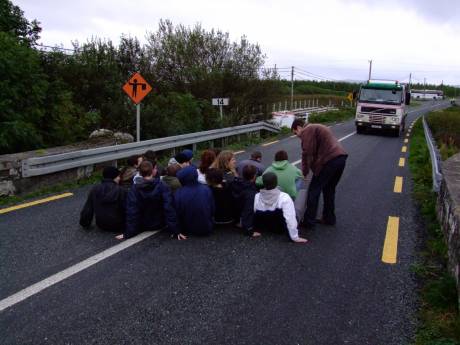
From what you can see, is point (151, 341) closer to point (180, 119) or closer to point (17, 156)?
point (17, 156)

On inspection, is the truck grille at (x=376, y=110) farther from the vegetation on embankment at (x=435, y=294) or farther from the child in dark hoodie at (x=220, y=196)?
the child in dark hoodie at (x=220, y=196)

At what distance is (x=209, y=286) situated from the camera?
4.11m

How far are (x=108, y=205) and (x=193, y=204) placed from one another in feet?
3.74

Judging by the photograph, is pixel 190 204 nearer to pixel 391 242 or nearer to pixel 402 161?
pixel 391 242

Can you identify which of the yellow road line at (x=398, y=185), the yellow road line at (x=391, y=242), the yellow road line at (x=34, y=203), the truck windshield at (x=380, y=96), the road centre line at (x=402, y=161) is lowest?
the road centre line at (x=402, y=161)

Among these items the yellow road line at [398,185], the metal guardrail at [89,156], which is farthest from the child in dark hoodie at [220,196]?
the yellow road line at [398,185]

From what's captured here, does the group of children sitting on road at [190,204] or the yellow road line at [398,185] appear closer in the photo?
the group of children sitting on road at [190,204]

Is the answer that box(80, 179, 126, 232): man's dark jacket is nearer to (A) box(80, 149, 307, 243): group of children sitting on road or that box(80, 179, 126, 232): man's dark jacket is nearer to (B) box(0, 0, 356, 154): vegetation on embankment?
(A) box(80, 149, 307, 243): group of children sitting on road

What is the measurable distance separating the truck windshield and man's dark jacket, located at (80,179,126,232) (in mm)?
19833

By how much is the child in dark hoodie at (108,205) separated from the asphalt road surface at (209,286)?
18cm

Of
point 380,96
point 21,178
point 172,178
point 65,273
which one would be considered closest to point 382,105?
point 380,96

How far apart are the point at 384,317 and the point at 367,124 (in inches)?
799

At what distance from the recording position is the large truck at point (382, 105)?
21.9 meters

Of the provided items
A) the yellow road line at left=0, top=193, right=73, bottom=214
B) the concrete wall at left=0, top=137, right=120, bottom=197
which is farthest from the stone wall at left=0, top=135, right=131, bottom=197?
the yellow road line at left=0, top=193, right=73, bottom=214
